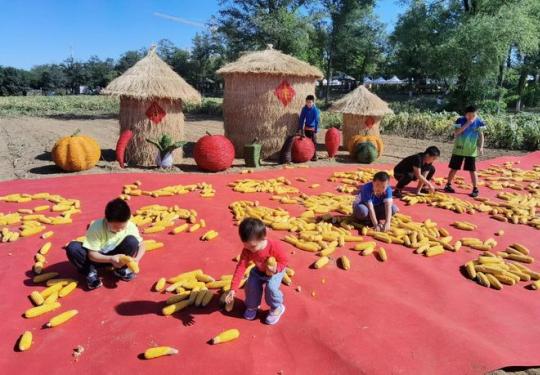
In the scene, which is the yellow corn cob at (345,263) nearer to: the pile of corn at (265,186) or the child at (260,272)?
the child at (260,272)

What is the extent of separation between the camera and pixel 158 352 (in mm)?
3262

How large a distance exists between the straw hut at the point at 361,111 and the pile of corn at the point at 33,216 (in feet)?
29.5

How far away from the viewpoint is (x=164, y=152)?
10336 mm

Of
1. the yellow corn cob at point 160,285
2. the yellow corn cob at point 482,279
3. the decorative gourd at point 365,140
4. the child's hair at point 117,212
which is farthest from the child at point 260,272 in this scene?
the decorative gourd at point 365,140

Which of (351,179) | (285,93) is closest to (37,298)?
(351,179)

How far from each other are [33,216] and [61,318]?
311 cm

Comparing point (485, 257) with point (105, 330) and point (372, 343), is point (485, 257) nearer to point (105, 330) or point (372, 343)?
point (372, 343)

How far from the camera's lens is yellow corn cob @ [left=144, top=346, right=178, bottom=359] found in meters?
3.23

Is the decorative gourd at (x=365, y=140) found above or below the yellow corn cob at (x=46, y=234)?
above

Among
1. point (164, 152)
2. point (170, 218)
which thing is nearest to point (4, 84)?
point (164, 152)

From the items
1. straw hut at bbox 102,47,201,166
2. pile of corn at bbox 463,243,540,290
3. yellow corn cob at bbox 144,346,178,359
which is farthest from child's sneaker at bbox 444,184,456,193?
yellow corn cob at bbox 144,346,178,359

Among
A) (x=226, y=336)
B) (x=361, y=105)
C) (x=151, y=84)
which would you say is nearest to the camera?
(x=226, y=336)

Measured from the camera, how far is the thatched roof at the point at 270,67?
1148 centimetres

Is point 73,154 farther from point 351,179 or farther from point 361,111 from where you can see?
point 361,111
